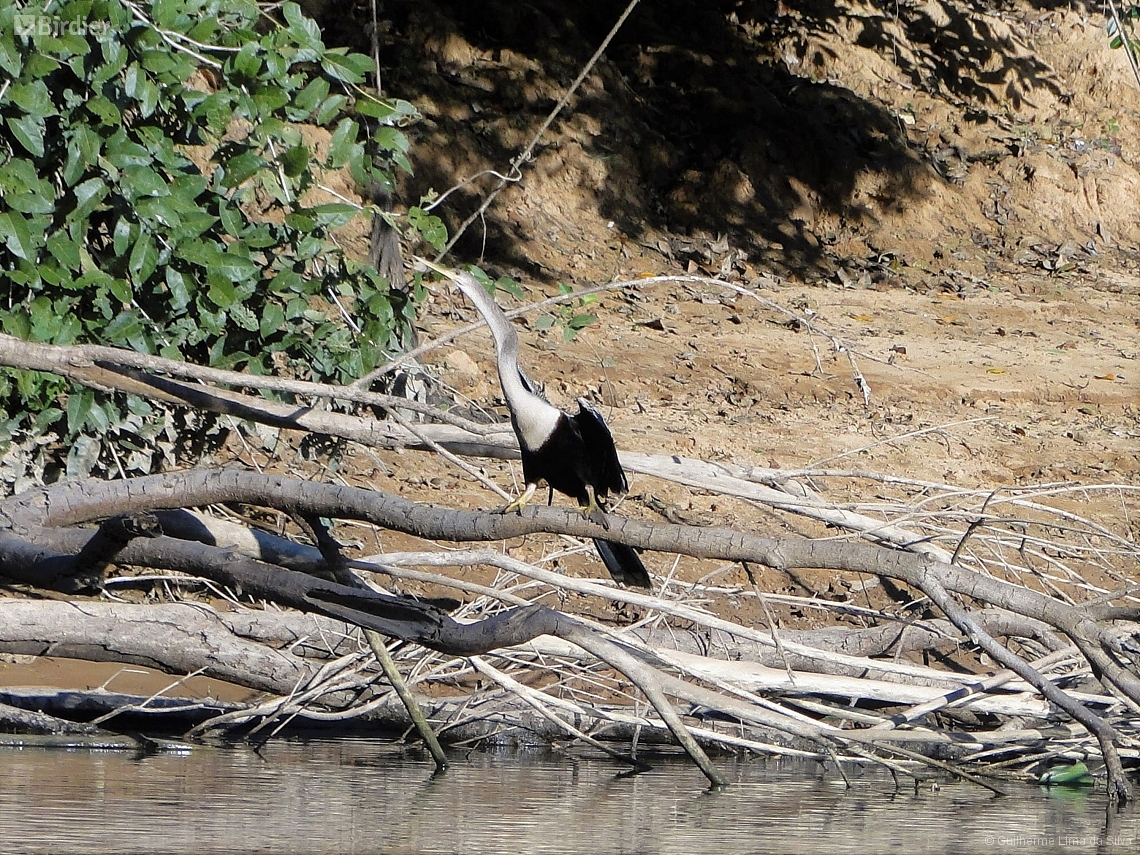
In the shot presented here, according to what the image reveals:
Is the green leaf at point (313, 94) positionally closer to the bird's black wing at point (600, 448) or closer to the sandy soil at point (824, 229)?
the bird's black wing at point (600, 448)

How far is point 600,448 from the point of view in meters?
3.60

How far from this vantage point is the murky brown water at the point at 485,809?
3.48 meters

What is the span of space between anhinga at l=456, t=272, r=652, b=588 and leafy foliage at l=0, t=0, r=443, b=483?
89cm

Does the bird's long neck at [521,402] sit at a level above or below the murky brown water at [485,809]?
above

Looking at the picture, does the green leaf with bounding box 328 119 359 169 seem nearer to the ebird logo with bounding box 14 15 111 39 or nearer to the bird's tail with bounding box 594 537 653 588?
the ebird logo with bounding box 14 15 111 39

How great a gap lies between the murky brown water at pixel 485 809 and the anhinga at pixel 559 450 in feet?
2.30

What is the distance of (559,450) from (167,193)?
1726 millimetres

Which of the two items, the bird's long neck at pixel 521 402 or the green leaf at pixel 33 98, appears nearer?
the bird's long neck at pixel 521 402

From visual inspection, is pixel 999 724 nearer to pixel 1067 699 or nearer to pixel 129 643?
pixel 1067 699

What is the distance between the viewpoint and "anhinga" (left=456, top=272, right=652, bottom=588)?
3.69 m

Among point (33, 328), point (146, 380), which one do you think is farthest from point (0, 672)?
point (146, 380)

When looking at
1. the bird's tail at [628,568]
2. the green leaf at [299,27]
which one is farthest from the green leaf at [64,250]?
the bird's tail at [628,568]

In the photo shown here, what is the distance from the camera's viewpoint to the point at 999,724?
4.88m

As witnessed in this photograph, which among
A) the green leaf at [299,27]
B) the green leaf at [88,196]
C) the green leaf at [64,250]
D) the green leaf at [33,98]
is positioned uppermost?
the green leaf at [299,27]
